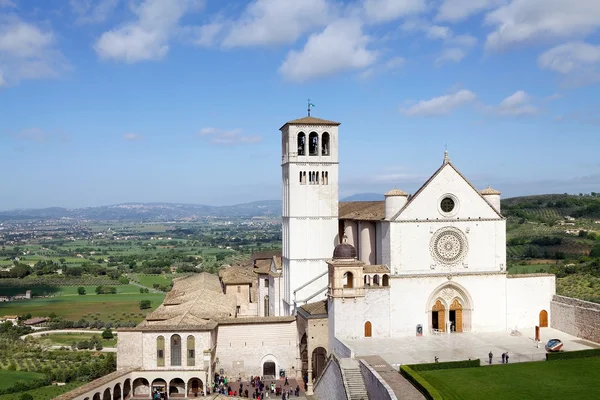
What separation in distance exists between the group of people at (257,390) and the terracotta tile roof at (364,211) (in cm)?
1134

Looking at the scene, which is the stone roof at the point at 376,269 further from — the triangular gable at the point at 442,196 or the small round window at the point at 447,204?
the small round window at the point at 447,204

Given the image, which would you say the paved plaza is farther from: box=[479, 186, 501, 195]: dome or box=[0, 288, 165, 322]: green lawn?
box=[0, 288, 165, 322]: green lawn

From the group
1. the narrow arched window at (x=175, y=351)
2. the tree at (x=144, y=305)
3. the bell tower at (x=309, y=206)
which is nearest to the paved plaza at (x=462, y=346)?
the bell tower at (x=309, y=206)

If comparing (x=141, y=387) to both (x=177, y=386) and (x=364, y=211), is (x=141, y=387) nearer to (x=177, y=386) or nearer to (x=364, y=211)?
(x=177, y=386)

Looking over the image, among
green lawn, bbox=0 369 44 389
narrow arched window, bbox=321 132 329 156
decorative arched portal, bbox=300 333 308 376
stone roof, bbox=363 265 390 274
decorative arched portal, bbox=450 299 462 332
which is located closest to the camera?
stone roof, bbox=363 265 390 274

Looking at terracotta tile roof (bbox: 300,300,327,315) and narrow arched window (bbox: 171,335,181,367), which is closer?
narrow arched window (bbox: 171,335,181,367)

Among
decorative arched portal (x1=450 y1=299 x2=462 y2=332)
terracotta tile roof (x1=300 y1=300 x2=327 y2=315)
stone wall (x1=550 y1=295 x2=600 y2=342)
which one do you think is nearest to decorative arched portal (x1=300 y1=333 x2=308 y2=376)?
terracotta tile roof (x1=300 y1=300 x2=327 y2=315)

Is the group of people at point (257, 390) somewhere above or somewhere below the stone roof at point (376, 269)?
below

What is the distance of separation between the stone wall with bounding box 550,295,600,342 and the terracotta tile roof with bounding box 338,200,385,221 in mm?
11682

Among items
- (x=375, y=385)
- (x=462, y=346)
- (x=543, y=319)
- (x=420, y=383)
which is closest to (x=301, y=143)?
(x=462, y=346)

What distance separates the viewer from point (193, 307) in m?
40.4

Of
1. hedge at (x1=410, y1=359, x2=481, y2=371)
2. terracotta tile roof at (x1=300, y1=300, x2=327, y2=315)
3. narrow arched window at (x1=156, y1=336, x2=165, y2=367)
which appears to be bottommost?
narrow arched window at (x1=156, y1=336, x2=165, y2=367)

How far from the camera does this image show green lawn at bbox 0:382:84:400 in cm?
4580

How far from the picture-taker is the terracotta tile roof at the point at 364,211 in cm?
3875
